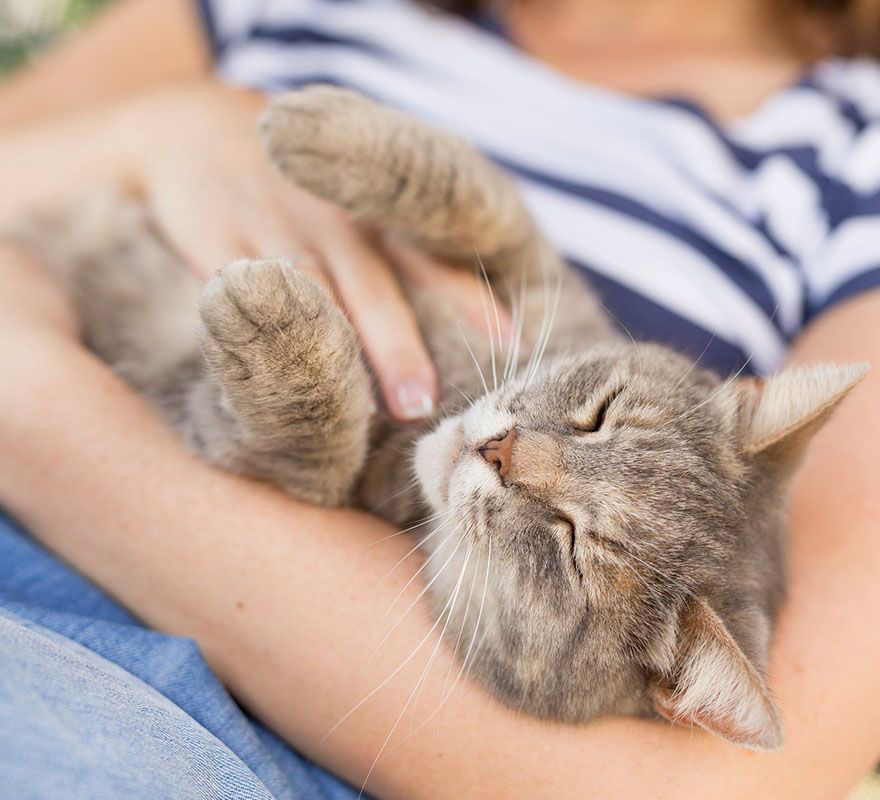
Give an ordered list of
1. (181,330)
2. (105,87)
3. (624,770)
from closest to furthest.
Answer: (624,770), (181,330), (105,87)

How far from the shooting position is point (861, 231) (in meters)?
1.28

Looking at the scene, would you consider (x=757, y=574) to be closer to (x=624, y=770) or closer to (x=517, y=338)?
(x=624, y=770)

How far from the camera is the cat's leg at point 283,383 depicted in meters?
0.82

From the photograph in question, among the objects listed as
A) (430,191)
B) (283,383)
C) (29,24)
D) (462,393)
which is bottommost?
(462,393)

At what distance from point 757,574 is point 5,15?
8.79 feet

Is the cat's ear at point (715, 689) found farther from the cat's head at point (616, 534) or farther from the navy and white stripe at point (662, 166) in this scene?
the navy and white stripe at point (662, 166)

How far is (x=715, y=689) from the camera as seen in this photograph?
2.42 ft

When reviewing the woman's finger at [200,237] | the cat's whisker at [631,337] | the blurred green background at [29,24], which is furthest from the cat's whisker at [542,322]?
the blurred green background at [29,24]

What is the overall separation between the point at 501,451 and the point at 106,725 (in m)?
0.49

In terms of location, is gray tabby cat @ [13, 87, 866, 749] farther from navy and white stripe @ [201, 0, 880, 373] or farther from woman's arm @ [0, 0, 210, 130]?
woman's arm @ [0, 0, 210, 130]

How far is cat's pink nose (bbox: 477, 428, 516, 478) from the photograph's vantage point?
2.79ft

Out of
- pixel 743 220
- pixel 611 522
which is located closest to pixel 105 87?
pixel 743 220

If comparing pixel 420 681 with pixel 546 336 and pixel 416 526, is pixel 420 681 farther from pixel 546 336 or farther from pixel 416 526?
pixel 546 336

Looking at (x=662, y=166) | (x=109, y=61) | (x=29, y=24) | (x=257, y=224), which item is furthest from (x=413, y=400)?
(x=29, y=24)
